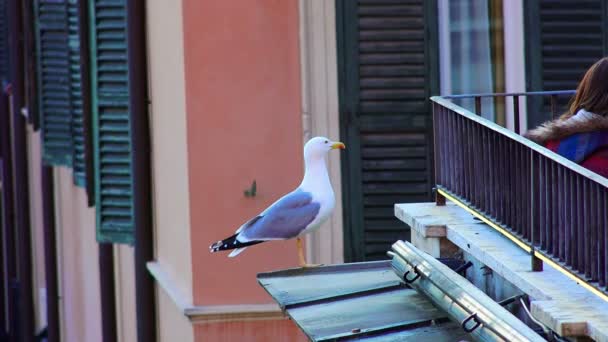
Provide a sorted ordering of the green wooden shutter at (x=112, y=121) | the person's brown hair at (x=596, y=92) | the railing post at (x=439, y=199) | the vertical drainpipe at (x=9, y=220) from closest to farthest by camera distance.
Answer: the person's brown hair at (x=596, y=92)
the railing post at (x=439, y=199)
the green wooden shutter at (x=112, y=121)
the vertical drainpipe at (x=9, y=220)

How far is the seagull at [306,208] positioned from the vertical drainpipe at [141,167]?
412 centimetres

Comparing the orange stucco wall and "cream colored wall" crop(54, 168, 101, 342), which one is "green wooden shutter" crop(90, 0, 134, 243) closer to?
"cream colored wall" crop(54, 168, 101, 342)

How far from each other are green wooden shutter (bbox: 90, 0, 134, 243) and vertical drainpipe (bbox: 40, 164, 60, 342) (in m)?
4.46

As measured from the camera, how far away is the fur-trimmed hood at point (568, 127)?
6145 millimetres

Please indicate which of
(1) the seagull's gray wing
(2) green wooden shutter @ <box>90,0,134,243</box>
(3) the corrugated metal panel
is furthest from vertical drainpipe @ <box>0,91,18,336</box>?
(3) the corrugated metal panel

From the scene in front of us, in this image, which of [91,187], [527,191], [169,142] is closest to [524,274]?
[527,191]

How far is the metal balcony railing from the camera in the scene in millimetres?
5293

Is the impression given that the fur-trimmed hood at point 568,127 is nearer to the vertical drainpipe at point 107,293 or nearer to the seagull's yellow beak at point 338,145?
the seagull's yellow beak at point 338,145

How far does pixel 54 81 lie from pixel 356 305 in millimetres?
9454

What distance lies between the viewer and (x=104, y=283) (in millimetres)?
13695

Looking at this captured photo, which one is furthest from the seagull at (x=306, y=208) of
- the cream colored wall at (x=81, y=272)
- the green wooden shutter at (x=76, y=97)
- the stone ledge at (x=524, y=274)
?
the green wooden shutter at (x=76, y=97)

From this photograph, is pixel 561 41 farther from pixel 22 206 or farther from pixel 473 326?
pixel 22 206

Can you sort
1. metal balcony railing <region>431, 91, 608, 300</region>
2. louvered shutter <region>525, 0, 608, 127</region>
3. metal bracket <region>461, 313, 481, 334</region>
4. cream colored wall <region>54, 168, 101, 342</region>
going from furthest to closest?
cream colored wall <region>54, 168, 101, 342</region> < louvered shutter <region>525, 0, 608, 127</region> < metal bracket <region>461, 313, 481, 334</region> < metal balcony railing <region>431, 91, 608, 300</region>

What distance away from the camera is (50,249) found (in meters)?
17.1
